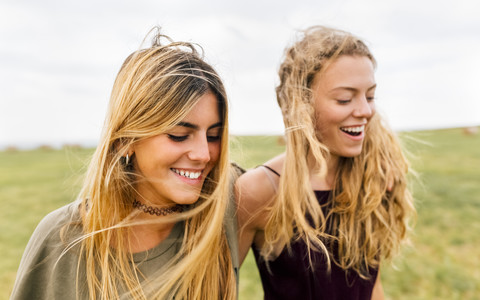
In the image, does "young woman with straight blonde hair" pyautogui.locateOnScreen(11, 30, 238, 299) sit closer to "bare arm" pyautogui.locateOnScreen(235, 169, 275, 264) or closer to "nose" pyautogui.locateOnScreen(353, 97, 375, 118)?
"bare arm" pyautogui.locateOnScreen(235, 169, 275, 264)

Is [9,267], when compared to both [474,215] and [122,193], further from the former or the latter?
[474,215]

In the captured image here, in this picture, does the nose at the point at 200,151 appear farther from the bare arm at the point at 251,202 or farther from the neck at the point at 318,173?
the neck at the point at 318,173

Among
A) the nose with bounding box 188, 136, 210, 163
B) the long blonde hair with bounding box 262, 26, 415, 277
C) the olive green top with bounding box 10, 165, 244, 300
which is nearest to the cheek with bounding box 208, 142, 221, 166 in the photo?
the nose with bounding box 188, 136, 210, 163

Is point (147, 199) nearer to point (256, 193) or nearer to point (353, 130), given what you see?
point (256, 193)

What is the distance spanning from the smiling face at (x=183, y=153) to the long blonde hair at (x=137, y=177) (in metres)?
0.05

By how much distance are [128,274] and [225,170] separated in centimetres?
74

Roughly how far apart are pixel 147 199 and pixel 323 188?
126 cm

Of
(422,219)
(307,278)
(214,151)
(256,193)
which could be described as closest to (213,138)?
(214,151)

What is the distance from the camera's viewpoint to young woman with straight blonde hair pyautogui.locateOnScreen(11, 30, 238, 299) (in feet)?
6.52

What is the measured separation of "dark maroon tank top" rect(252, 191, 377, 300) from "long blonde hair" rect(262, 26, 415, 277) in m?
0.07

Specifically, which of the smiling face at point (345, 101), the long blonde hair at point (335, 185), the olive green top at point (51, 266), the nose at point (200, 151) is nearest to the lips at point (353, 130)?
the smiling face at point (345, 101)

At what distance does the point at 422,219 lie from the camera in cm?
714

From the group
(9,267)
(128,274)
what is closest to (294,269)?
(128,274)

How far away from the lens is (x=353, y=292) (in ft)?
9.10
